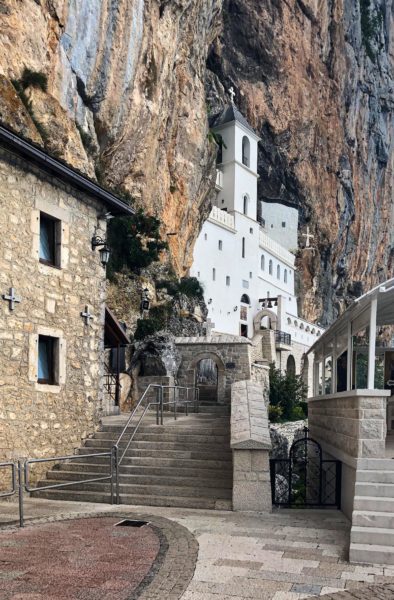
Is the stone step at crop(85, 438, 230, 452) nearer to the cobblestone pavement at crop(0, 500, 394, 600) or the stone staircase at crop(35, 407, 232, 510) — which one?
the stone staircase at crop(35, 407, 232, 510)

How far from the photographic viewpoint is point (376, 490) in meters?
7.55

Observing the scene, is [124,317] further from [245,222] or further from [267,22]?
[267,22]

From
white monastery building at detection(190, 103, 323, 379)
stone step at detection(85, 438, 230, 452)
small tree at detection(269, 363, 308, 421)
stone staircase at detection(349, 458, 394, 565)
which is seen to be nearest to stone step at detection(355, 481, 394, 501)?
stone staircase at detection(349, 458, 394, 565)

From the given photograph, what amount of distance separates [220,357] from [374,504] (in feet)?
42.2

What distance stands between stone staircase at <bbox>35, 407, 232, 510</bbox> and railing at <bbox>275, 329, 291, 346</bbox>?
1303 inches

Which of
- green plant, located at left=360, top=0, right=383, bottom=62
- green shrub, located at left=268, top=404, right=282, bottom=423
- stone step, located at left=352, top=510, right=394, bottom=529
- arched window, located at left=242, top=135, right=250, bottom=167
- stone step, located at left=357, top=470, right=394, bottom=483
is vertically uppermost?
green plant, located at left=360, top=0, right=383, bottom=62

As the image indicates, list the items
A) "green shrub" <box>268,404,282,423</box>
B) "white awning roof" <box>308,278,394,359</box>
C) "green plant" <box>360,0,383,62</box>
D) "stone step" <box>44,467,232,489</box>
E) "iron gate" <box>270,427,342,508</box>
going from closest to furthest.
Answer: "white awning roof" <box>308,278,394,359</box> → "iron gate" <box>270,427,342,508</box> → "stone step" <box>44,467,232,489</box> → "green shrub" <box>268,404,282,423</box> → "green plant" <box>360,0,383,62</box>

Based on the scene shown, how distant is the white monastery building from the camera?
43062mm

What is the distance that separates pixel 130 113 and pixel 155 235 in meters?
5.69

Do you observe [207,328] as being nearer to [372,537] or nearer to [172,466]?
[172,466]

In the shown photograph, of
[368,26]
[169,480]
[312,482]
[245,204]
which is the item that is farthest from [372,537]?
[368,26]

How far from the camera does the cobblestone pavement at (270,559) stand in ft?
18.7

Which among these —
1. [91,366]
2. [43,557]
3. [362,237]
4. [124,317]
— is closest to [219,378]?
[124,317]

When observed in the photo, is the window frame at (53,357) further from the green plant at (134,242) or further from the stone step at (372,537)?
the green plant at (134,242)
